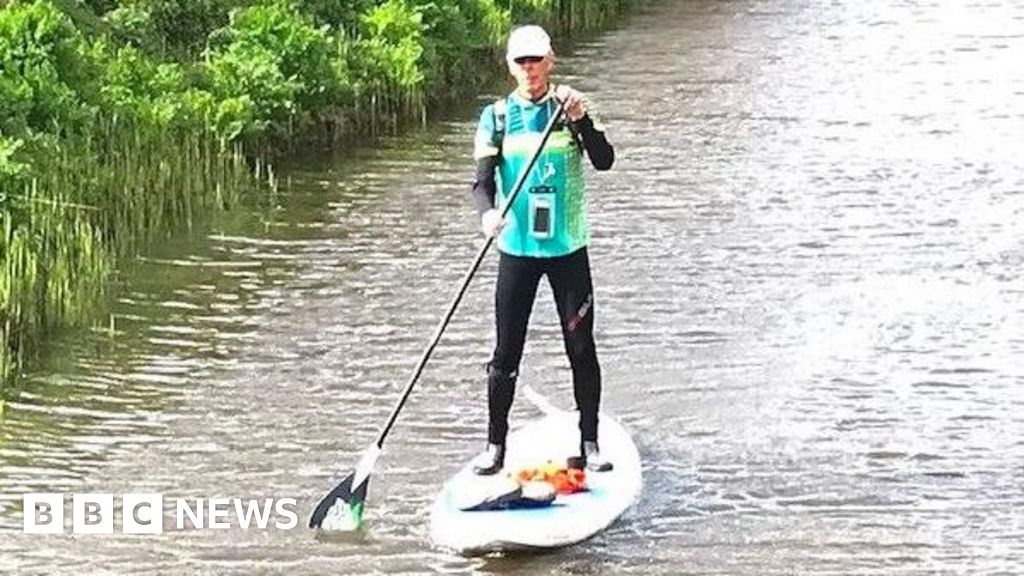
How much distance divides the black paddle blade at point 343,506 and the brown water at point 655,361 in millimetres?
114

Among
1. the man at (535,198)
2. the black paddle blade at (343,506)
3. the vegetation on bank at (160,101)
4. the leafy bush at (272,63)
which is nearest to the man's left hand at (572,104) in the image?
the man at (535,198)

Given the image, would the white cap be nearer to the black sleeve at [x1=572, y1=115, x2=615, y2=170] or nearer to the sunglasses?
the sunglasses

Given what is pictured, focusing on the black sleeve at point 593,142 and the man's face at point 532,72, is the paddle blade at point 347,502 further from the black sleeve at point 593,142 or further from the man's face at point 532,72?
the man's face at point 532,72

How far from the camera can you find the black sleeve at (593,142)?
767 cm

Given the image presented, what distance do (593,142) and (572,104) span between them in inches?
9.1

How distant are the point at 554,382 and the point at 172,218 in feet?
14.7

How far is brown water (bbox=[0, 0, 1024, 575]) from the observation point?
8.03m

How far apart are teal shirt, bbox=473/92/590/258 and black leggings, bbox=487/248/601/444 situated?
7 cm

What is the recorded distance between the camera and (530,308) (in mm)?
7992

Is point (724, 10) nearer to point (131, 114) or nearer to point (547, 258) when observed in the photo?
point (131, 114)

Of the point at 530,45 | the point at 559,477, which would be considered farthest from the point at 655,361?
the point at 530,45

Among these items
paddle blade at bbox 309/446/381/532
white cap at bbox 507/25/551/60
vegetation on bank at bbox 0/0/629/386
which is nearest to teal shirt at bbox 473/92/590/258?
white cap at bbox 507/25/551/60

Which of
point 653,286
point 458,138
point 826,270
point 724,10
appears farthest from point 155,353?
point 724,10

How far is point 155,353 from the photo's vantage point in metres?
10.8
